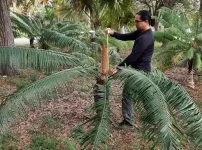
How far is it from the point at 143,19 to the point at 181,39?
4.01m

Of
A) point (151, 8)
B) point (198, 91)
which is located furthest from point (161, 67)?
point (151, 8)

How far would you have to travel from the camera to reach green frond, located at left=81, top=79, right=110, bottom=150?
10.9 feet

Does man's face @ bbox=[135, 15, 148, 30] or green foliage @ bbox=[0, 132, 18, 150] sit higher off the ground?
man's face @ bbox=[135, 15, 148, 30]

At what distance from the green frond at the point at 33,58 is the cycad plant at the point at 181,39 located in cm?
490

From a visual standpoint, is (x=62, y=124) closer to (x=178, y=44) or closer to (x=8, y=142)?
(x=8, y=142)

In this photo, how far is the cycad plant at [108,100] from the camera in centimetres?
333

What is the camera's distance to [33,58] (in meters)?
4.10

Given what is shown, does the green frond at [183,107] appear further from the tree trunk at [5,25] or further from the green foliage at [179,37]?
Result: the tree trunk at [5,25]

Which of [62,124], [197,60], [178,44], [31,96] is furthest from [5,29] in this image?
[31,96]

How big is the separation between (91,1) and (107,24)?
117 centimetres

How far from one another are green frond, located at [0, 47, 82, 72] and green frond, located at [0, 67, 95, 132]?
0.21 metres

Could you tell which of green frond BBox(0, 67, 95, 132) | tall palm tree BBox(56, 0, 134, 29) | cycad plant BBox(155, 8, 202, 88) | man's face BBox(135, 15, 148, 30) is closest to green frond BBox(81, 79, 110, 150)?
green frond BBox(0, 67, 95, 132)

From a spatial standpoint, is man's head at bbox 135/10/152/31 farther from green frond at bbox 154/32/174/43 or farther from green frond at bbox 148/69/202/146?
green frond at bbox 154/32/174/43

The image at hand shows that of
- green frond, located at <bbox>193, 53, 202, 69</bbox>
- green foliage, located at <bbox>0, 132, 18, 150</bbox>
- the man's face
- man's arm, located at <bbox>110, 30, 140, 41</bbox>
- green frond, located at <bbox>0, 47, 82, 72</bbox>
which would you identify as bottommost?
green foliage, located at <bbox>0, 132, 18, 150</bbox>
